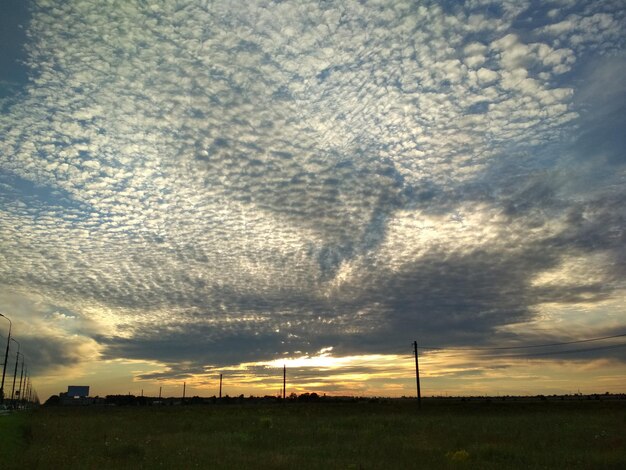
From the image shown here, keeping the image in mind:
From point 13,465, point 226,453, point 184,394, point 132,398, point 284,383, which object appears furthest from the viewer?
point 184,394

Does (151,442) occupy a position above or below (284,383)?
below

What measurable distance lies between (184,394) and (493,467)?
588 feet

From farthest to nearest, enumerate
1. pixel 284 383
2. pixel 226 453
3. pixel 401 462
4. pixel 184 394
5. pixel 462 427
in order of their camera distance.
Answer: pixel 184 394 → pixel 284 383 → pixel 462 427 → pixel 226 453 → pixel 401 462

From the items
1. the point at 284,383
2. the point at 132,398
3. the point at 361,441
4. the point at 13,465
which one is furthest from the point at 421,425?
the point at 132,398

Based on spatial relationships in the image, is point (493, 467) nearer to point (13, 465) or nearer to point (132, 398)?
point (13, 465)

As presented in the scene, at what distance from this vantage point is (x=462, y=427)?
35.5m

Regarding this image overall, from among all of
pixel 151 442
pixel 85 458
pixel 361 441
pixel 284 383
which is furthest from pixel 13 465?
pixel 284 383

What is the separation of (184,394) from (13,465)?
176 m

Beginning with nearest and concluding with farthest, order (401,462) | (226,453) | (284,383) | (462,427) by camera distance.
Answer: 1. (401,462)
2. (226,453)
3. (462,427)
4. (284,383)

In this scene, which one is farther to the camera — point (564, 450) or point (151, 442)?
point (151, 442)

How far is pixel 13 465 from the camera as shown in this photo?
58.2 feet

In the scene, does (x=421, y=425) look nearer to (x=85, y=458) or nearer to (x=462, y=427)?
(x=462, y=427)

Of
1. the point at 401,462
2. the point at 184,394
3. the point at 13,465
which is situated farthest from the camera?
the point at 184,394

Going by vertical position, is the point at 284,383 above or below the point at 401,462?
above
